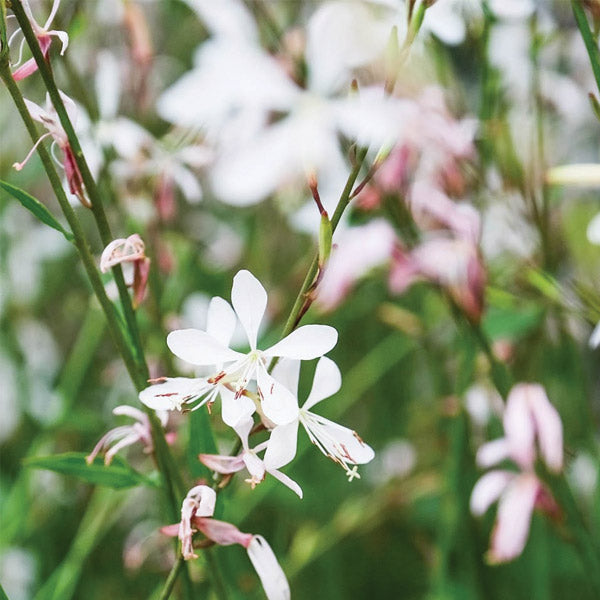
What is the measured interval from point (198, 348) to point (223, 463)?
0.14 feet

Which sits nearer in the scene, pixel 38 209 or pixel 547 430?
pixel 38 209

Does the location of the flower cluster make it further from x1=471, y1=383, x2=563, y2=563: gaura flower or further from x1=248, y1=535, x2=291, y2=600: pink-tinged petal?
x1=471, y1=383, x2=563, y2=563: gaura flower

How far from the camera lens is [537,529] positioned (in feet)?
1.86

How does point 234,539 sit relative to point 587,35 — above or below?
below

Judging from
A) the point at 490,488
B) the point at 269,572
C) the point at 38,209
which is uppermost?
the point at 38,209

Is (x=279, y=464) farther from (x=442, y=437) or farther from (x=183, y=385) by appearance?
(x=442, y=437)

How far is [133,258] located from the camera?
0.89ft

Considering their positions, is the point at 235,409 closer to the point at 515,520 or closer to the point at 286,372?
the point at 286,372

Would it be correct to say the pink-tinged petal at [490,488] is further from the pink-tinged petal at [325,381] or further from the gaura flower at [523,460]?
the pink-tinged petal at [325,381]

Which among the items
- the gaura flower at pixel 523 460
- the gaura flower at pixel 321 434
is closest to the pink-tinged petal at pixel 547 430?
the gaura flower at pixel 523 460

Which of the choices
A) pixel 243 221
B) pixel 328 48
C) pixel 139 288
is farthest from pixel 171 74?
pixel 139 288

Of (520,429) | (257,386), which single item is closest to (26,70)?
(257,386)

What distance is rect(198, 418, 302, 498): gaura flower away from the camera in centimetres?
23

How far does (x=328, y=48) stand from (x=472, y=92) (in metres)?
0.83
